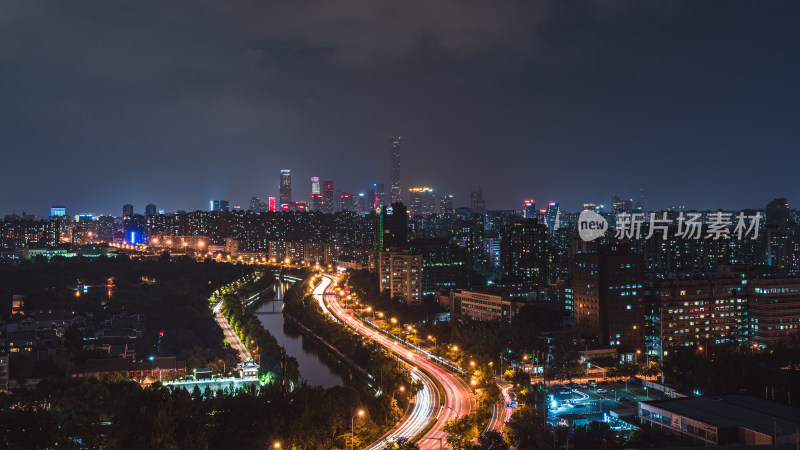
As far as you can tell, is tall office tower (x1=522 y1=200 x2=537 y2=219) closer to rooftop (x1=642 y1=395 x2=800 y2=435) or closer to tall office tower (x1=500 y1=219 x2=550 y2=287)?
tall office tower (x1=500 y1=219 x2=550 y2=287)

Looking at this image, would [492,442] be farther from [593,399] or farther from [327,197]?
[327,197]

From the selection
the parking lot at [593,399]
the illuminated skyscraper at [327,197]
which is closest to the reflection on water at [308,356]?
the parking lot at [593,399]

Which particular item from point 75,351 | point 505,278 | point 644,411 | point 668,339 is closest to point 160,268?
point 505,278

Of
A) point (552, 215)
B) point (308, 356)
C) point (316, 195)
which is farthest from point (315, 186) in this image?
point (308, 356)

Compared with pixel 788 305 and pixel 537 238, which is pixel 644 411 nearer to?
pixel 788 305

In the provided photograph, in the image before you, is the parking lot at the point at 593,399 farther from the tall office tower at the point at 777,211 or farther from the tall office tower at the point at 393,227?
the tall office tower at the point at 777,211
